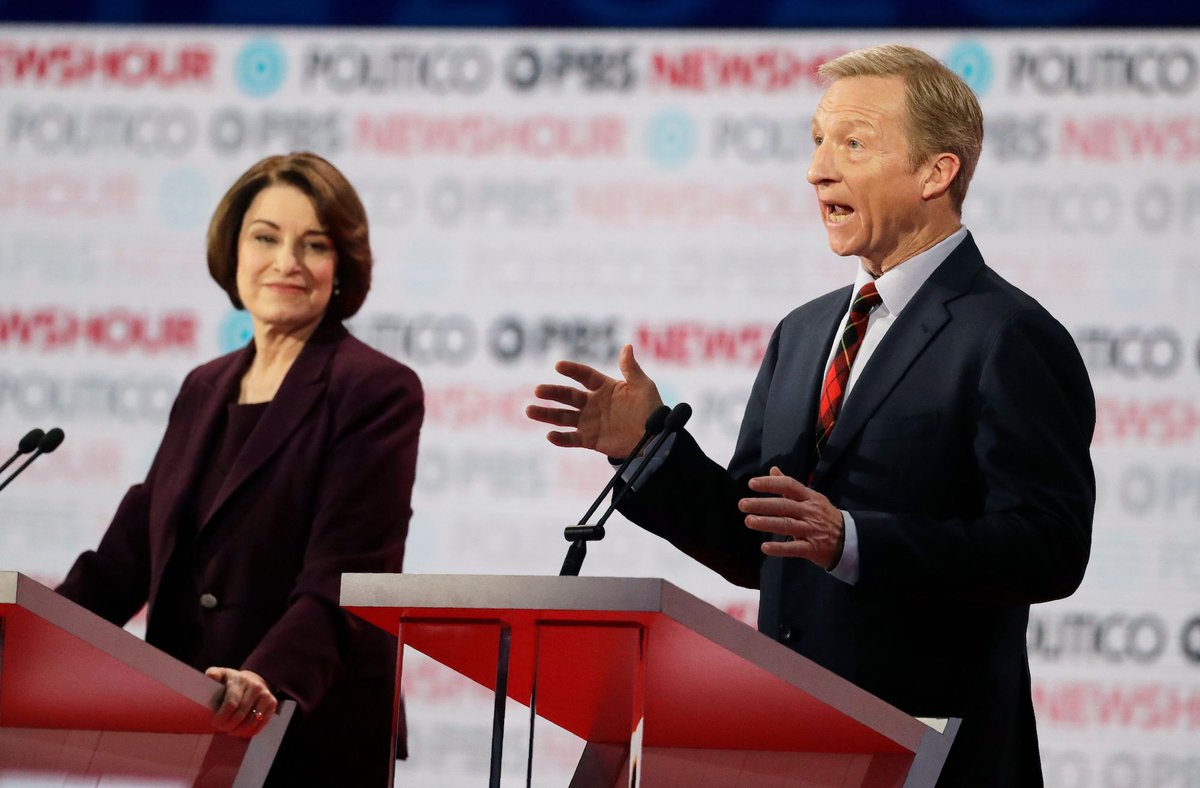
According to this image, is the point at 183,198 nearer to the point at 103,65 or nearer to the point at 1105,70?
the point at 103,65

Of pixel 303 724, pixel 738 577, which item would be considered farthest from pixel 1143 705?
pixel 303 724

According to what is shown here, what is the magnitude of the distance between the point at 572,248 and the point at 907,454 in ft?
6.30

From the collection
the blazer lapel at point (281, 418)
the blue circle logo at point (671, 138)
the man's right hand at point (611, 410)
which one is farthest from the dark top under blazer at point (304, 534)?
the blue circle logo at point (671, 138)

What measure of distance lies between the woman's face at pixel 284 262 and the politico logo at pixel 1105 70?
67.1 inches

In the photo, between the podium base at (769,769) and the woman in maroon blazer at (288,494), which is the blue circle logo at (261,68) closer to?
the woman in maroon blazer at (288,494)

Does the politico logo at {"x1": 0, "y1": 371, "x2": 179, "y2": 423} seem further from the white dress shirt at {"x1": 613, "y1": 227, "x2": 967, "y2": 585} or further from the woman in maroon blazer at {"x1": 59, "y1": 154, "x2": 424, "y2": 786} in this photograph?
the white dress shirt at {"x1": 613, "y1": 227, "x2": 967, "y2": 585}

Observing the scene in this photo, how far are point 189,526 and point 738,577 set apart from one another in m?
1.13

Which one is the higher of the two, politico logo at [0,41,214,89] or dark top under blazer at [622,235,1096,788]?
politico logo at [0,41,214,89]

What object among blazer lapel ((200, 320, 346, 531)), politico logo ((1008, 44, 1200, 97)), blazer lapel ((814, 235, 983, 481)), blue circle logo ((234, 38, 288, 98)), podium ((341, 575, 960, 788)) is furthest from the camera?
blue circle logo ((234, 38, 288, 98))

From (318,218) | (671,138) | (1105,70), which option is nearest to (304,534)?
(318,218)

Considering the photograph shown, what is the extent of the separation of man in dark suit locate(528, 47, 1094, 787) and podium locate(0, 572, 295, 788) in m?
0.64

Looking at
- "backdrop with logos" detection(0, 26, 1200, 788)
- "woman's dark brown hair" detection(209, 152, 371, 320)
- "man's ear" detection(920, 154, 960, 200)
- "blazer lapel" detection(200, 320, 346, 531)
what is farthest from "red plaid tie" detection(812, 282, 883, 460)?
"backdrop with logos" detection(0, 26, 1200, 788)

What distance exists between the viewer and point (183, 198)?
14.0 ft

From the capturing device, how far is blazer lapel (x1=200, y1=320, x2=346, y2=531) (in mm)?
3051
